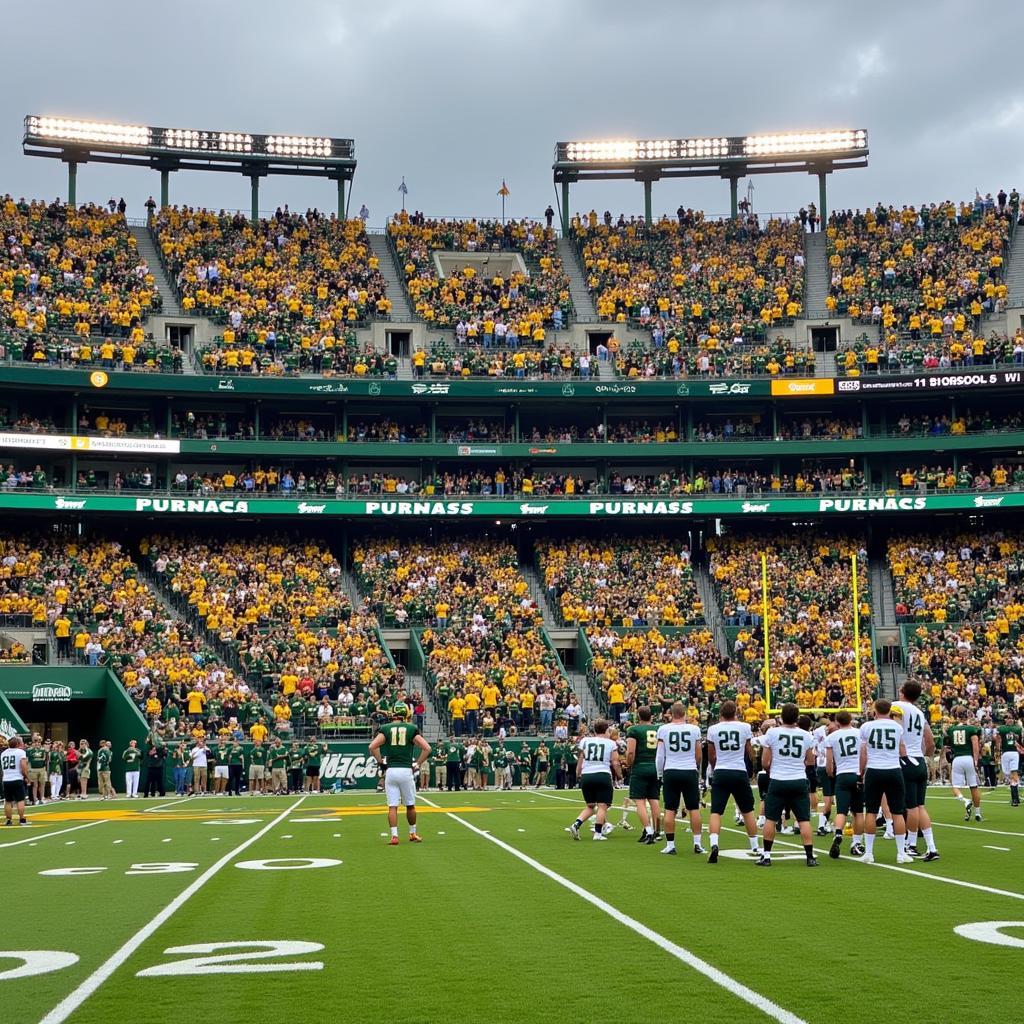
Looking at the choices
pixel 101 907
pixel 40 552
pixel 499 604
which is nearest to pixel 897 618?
pixel 499 604

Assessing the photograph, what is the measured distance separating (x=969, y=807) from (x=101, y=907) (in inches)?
640

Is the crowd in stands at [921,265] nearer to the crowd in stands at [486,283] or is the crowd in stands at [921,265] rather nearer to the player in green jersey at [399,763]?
the crowd in stands at [486,283]

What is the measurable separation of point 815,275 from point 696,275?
523 cm

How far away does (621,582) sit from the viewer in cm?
5003

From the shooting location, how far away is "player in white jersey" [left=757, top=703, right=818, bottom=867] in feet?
49.2

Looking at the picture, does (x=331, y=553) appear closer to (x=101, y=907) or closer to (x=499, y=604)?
(x=499, y=604)

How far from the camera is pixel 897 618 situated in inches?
1908

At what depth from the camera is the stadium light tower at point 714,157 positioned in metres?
62.0

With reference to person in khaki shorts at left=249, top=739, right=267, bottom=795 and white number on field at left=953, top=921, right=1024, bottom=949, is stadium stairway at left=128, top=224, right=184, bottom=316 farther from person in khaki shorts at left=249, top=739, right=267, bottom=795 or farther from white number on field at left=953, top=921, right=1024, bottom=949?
white number on field at left=953, top=921, right=1024, bottom=949

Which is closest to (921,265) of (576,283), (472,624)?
(576,283)

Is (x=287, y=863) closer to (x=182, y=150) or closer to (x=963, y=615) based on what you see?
(x=963, y=615)

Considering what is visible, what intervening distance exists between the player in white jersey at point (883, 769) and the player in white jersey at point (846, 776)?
485mm

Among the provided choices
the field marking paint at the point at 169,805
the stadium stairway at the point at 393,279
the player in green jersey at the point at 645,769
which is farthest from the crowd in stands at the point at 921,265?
the player in green jersey at the point at 645,769

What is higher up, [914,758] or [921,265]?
[921,265]
